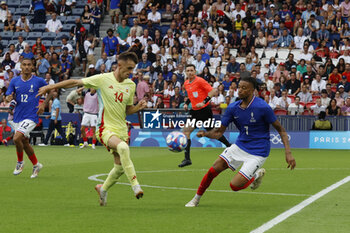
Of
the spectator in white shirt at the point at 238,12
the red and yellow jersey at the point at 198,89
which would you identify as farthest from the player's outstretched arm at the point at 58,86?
the spectator in white shirt at the point at 238,12

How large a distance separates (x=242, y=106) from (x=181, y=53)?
21109mm

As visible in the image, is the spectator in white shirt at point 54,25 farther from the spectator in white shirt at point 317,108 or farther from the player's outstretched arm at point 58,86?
the player's outstretched arm at point 58,86

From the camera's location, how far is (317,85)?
2716 centimetres

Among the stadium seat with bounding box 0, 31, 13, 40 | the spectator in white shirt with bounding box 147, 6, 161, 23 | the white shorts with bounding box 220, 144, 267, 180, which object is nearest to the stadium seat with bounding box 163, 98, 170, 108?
the spectator in white shirt with bounding box 147, 6, 161, 23

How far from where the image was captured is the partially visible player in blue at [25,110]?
14.5 m

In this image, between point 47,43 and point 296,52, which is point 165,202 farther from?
point 47,43

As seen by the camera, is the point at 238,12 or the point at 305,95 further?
the point at 238,12

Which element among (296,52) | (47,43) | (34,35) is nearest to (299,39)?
(296,52)

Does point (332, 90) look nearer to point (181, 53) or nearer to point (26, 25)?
point (181, 53)

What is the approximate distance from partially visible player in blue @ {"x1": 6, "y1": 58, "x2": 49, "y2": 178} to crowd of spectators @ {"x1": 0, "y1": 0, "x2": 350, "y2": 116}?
1294 centimetres

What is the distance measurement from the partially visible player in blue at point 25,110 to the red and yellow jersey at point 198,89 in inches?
165

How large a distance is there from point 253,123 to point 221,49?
21.0 metres

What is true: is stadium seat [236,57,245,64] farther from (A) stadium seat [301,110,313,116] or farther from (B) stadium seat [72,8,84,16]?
(B) stadium seat [72,8,84,16]

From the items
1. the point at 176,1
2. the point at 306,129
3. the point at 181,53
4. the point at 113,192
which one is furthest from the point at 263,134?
the point at 176,1
